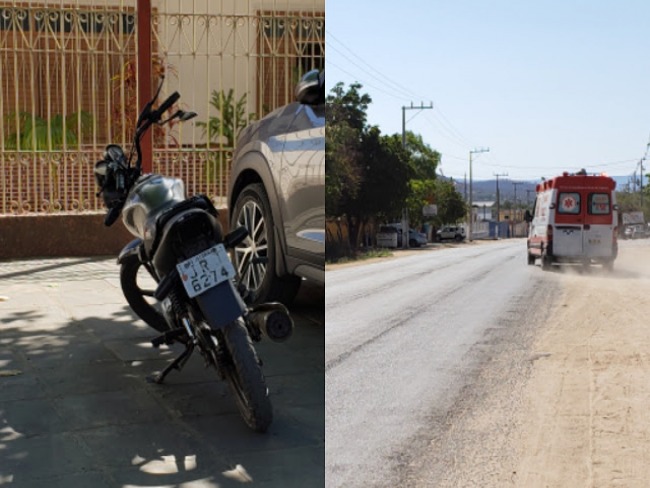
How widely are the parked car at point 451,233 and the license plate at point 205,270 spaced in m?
0.54

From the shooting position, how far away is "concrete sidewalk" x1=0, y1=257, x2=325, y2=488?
2.05 meters

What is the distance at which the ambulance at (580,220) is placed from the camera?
157 centimetres

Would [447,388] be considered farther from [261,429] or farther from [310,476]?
[261,429]

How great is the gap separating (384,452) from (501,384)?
0.27 meters

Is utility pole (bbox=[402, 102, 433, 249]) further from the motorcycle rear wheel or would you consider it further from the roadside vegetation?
the motorcycle rear wheel

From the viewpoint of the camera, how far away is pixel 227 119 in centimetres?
583

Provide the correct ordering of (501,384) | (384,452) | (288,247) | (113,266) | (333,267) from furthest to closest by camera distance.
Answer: (113,266)
(288,247)
(501,384)
(384,452)
(333,267)

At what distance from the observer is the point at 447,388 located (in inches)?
75.8

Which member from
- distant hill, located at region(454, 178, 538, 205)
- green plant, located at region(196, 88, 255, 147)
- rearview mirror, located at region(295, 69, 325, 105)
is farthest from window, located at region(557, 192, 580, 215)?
green plant, located at region(196, 88, 255, 147)

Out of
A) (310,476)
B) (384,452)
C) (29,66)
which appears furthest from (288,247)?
(29,66)

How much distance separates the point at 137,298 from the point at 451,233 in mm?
1377

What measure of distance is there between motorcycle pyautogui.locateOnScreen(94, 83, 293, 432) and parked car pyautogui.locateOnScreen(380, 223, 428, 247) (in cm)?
69

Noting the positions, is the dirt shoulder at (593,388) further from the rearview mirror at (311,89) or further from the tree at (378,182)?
the rearview mirror at (311,89)

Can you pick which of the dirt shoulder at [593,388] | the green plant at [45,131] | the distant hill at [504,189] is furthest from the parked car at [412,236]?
the green plant at [45,131]
